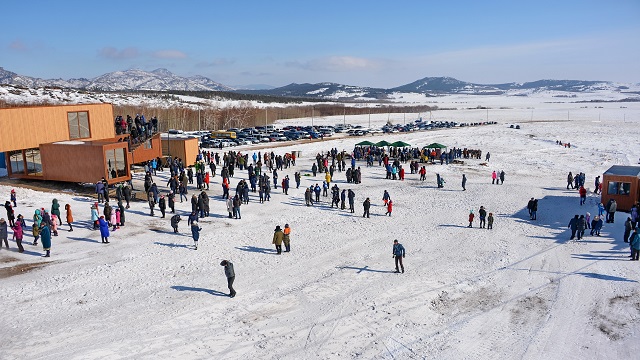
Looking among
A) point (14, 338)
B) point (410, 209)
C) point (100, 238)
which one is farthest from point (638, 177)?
point (14, 338)

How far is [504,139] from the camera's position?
58.6 metres

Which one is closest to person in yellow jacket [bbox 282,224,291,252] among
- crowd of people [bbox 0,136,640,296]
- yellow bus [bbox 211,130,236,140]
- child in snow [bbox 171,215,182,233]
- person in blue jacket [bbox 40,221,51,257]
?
crowd of people [bbox 0,136,640,296]

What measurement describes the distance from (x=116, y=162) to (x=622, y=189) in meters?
24.4

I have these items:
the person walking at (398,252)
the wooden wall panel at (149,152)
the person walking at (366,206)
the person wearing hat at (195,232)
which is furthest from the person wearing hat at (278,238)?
the wooden wall panel at (149,152)

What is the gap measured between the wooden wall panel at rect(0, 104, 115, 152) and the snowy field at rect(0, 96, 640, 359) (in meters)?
3.56

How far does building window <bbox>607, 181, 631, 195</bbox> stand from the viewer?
857 inches

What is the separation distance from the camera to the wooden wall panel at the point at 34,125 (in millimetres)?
22859

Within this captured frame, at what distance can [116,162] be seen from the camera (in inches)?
905

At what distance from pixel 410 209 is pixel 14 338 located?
16699 mm

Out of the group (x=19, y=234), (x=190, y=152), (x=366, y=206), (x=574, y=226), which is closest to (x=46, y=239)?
(x=19, y=234)

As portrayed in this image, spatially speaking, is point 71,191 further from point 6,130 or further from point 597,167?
point 597,167

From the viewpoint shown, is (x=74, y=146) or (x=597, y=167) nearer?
(x=74, y=146)

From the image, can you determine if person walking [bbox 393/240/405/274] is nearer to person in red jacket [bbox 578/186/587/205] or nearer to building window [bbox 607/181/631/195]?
building window [bbox 607/181/631/195]

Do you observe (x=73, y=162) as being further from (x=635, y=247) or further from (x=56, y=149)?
(x=635, y=247)
